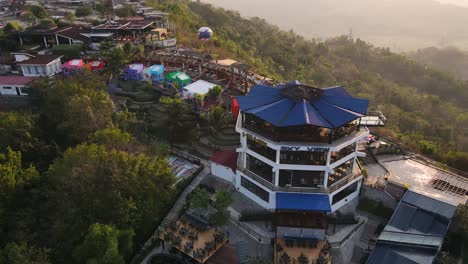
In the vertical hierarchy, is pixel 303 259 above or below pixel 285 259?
above

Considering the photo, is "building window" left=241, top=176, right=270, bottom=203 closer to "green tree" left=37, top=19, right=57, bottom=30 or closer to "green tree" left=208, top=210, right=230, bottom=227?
"green tree" left=208, top=210, right=230, bottom=227

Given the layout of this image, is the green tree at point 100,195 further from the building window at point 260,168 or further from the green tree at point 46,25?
the green tree at point 46,25

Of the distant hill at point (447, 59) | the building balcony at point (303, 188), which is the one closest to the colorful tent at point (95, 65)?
the building balcony at point (303, 188)

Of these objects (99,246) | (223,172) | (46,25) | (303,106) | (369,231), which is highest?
(46,25)

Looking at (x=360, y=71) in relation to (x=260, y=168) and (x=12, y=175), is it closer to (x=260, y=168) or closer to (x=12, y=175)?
(x=260, y=168)

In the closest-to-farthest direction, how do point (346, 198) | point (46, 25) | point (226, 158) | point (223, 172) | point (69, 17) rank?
point (346, 198)
point (226, 158)
point (223, 172)
point (46, 25)
point (69, 17)

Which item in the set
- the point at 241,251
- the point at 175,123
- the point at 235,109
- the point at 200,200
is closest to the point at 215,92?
the point at 235,109
